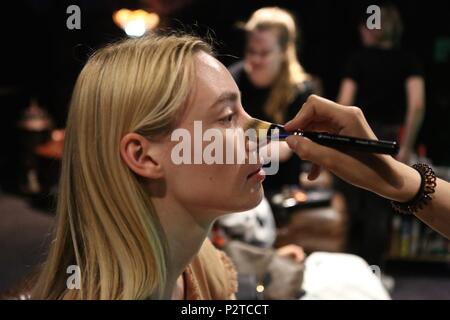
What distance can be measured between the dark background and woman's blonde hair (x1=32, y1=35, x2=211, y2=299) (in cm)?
138

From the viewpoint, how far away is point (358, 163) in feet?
2.82

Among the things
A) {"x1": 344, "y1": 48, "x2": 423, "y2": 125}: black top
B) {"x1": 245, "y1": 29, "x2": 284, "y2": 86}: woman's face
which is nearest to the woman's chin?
{"x1": 245, "y1": 29, "x2": 284, "y2": 86}: woman's face

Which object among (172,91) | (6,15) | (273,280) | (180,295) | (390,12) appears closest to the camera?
(172,91)

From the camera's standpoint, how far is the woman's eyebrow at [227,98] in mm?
980

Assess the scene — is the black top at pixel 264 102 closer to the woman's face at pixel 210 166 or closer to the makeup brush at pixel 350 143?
the woman's face at pixel 210 166

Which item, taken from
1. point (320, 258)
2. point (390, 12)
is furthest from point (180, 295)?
point (390, 12)

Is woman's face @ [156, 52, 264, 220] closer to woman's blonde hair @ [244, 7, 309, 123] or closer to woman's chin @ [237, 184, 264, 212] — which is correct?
woman's chin @ [237, 184, 264, 212]

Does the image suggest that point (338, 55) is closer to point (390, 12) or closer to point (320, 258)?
point (390, 12)

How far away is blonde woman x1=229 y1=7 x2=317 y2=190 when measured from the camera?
5.43 ft

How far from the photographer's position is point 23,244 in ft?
4.99

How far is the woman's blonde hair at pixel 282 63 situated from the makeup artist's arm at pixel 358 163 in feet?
2.20

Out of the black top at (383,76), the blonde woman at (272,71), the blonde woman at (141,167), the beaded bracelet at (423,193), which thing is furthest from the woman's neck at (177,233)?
the black top at (383,76)

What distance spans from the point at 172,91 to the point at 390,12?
65.8 inches

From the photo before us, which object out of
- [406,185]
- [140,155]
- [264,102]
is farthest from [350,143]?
[264,102]
